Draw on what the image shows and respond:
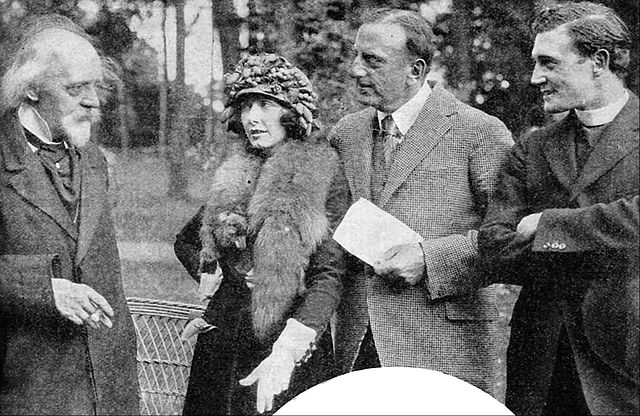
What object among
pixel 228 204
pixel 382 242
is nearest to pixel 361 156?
pixel 382 242

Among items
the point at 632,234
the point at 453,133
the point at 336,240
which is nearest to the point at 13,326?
the point at 336,240

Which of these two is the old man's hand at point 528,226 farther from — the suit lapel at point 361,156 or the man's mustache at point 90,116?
the man's mustache at point 90,116

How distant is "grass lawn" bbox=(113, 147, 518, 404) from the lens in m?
3.64

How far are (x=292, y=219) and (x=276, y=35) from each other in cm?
73

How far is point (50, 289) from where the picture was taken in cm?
358

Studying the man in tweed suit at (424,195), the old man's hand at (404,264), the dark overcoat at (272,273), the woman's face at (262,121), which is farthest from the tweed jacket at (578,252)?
the woman's face at (262,121)

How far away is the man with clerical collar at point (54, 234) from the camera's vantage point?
358cm

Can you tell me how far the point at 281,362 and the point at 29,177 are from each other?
1.23 m

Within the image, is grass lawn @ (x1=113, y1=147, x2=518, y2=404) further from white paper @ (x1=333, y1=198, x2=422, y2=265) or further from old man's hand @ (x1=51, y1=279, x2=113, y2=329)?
white paper @ (x1=333, y1=198, x2=422, y2=265)

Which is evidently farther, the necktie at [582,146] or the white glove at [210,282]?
the white glove at [210,282]

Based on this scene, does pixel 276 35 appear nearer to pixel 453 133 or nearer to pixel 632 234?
pixel 453 133

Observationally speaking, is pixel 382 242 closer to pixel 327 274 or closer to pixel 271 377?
pixel 327 274

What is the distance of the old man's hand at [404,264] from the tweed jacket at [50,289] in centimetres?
108

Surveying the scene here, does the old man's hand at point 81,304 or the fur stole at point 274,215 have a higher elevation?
the fur stole at point 274,215
